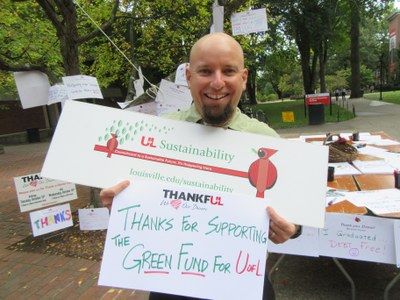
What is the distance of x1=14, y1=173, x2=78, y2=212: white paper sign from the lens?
14.7 feet

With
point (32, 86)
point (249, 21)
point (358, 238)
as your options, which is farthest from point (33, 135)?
point (358, 238)

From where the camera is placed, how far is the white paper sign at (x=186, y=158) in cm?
161

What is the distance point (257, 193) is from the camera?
1.61m

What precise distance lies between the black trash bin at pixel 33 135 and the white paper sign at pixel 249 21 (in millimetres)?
16916

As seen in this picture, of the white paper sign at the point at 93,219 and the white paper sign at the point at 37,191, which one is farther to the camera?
the white paper sign at the point at 93,219

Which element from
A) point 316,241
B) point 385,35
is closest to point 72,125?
point 316,241

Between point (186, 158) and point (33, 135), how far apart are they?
19263 millimetres

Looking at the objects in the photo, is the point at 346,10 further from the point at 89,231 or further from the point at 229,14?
the point at 89,231

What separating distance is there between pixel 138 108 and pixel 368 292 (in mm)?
3105

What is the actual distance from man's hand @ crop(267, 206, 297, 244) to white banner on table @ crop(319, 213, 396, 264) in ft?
4.24

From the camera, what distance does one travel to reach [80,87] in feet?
13.9

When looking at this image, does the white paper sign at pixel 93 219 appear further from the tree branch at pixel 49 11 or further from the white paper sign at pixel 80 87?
the tree branch at pixel 49 11

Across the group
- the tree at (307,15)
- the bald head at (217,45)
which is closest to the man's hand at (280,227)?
the bald head at (217,45)

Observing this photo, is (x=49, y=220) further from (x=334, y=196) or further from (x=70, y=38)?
(x=334, y=196)
